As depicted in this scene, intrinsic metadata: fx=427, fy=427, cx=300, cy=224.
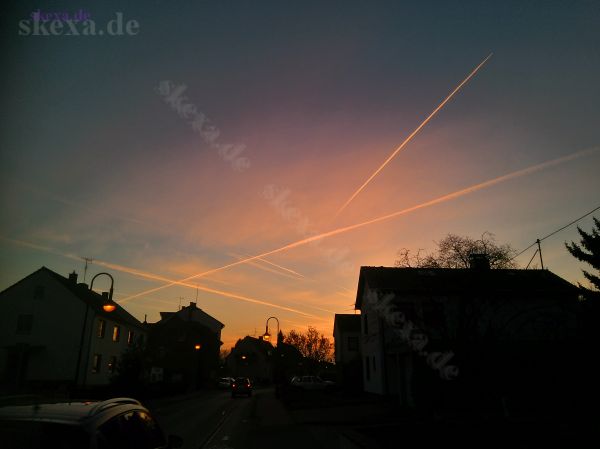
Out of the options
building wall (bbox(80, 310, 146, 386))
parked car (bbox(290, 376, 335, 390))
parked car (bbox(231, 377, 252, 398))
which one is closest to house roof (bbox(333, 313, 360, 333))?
parked car (bbox(290, 376, 335, 390))

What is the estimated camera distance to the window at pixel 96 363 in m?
39.7

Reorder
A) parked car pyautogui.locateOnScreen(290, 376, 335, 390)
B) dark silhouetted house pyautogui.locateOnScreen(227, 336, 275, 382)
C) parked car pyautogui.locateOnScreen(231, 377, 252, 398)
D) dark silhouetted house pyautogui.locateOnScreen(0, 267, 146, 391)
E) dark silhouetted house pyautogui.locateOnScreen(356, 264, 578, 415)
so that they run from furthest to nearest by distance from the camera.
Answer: dark silhouetted house pyautogui.locateOnScreen(227, 336, 275, 382)
parked car pyautogui.locateOnScreen(290, 376, 335, 390)
parked car pyautogui.locateOnScreen(231, 377, 252, 398)
dark silhouetted house pyautogui.locateOnScreen(0, 267, 146, 391)
dark silhouetted house pyautogui.locateOnScreen(356, 264, 578, 415)

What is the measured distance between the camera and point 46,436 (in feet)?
11.7

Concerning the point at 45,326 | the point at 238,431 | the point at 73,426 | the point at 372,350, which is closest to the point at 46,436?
the point at 73,426

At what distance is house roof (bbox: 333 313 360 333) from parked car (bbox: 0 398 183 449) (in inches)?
1942

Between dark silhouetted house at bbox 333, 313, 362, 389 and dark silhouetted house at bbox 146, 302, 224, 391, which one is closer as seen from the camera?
dark silhouetted house at bbox 333, 313, 362, 389

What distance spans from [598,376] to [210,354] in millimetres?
61019

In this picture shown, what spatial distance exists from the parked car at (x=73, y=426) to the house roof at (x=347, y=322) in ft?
162

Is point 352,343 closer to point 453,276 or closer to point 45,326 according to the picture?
point 453,276

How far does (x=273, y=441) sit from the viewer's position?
1328 cm

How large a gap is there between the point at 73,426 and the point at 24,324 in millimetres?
42172

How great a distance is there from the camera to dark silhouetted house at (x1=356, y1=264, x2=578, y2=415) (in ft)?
51.7

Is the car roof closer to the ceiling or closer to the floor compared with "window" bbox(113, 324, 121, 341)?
closer to the floor

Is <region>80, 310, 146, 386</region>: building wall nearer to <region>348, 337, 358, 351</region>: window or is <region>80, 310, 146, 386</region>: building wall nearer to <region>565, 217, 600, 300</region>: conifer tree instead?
<region>348, 337, 358, 351</region>: window
